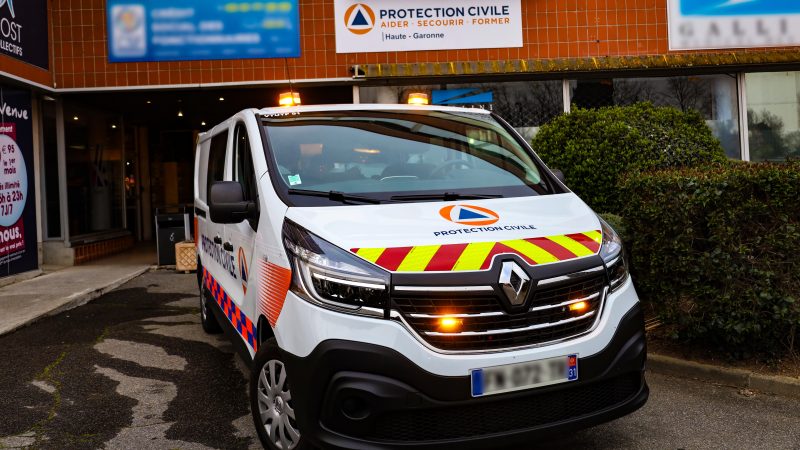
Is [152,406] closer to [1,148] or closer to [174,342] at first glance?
[174,342]

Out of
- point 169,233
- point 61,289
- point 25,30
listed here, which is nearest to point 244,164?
point 61,289

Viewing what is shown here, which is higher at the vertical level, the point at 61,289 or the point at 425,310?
the point at 425,310

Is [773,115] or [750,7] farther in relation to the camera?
[773,115]

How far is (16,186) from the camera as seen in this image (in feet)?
32.1

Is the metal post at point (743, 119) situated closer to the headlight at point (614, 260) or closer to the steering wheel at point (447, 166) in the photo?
the steering wheel at point (447, 166)

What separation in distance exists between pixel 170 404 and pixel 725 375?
12.3ft

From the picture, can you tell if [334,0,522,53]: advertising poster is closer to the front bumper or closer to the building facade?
the building facade

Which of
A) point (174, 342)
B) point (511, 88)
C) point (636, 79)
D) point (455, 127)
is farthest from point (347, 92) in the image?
point (455, 127)

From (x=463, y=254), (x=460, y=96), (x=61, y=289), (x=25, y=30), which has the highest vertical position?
(x=25, y=30)

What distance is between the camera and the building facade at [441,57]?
10555 mm

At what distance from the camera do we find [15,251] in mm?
9695

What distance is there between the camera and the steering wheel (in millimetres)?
3847

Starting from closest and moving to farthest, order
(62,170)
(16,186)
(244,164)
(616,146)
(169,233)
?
1. (244,164)
2. (616,146)
3. (16,186)
4. (169,233)
5. (62,170)

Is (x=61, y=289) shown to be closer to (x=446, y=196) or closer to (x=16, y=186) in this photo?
(x=16, y=186)
